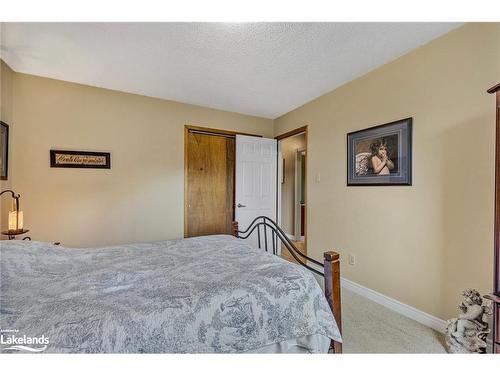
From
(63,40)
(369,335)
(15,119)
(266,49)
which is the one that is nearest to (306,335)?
(369,335)

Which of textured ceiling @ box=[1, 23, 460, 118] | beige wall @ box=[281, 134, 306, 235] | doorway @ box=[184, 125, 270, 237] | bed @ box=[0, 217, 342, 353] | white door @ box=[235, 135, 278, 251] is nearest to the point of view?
bed @ box=[0, 217, 342, 353]

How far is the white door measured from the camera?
12.2ft

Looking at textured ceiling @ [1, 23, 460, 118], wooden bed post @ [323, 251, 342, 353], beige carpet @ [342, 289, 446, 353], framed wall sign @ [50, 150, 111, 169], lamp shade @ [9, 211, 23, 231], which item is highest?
textured ceiling @ [1, 23, 460, 118]

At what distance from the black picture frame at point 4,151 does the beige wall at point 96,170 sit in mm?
110

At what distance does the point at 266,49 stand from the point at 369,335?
2615mm

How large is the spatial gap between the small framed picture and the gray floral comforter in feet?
5.09

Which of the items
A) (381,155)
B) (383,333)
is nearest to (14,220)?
(383,333)

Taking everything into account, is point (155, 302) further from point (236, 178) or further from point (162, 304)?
point (236, 178)

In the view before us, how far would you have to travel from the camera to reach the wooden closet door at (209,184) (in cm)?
352

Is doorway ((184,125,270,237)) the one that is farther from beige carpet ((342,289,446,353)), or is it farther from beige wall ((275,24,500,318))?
beige carpet ((342,289,446,353))

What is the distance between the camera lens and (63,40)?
1.92 m

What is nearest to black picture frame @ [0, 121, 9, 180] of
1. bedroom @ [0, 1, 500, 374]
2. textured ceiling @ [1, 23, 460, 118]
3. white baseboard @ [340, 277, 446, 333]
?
bedroom @ [0, 1, 500, 374]

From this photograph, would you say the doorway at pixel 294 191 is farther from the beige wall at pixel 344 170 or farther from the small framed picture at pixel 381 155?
the small framed picture at pixel 381 155

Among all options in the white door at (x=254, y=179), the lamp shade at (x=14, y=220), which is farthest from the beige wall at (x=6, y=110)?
the white door at (x=254, y=179)
